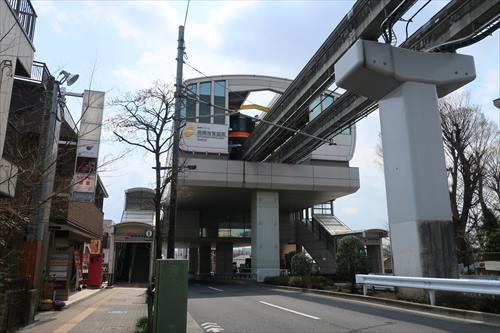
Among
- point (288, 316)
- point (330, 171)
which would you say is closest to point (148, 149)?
point (288, 316)

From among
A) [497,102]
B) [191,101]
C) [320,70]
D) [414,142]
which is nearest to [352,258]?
[414,142]

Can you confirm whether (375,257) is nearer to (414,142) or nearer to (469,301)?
(414,142)

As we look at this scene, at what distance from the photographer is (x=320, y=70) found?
20.9 meters

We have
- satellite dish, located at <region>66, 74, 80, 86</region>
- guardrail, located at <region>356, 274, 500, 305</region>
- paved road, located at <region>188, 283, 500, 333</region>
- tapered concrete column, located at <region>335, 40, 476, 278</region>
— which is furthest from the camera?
tapered concrete column, located at <region>335, 40, 476, 278</region>

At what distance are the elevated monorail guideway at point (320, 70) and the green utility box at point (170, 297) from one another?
10820mm

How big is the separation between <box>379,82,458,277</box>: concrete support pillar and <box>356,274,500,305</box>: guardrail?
0.50 meters

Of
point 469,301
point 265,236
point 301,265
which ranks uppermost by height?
point 265,236

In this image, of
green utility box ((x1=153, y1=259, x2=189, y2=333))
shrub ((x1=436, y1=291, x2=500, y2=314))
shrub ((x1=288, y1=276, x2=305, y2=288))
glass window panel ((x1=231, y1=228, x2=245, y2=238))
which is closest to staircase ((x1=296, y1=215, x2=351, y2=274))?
glass window panel ((x1=231, y1=228, x2=245, y2=238))

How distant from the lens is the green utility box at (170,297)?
753 cm

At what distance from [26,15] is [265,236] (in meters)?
26.0

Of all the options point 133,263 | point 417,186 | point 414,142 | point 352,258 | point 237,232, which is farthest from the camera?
point 237,232

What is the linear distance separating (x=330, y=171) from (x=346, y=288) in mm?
19311

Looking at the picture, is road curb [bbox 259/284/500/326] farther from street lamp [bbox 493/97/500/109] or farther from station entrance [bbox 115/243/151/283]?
station entrance [bbox 115/243/151/283]

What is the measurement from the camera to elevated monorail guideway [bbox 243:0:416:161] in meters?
15.0
